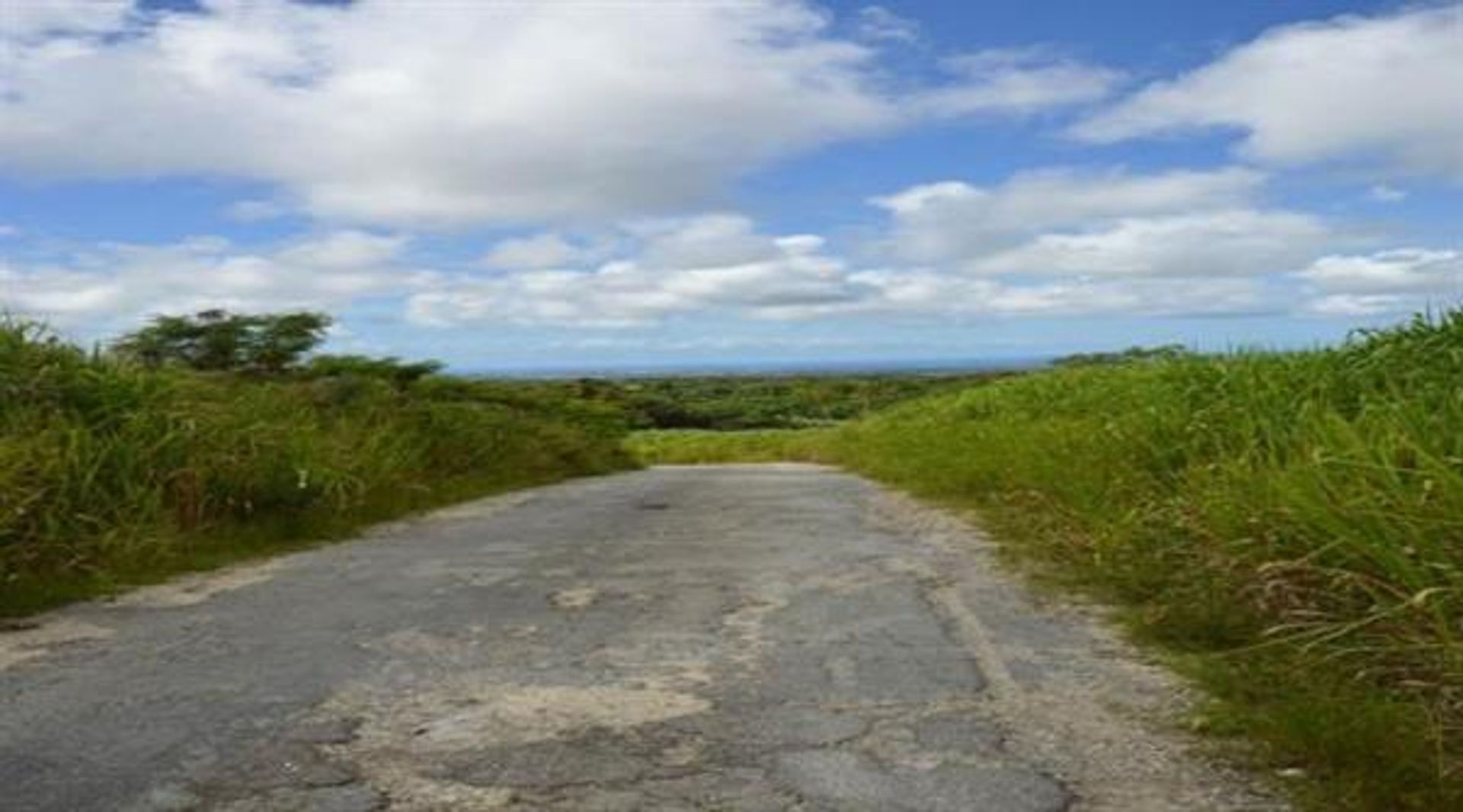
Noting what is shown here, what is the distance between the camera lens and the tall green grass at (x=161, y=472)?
7.79m

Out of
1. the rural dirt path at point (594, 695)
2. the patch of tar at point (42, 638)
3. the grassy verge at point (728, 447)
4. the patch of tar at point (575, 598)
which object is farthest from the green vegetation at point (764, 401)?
the patch of tar at point (42, 638)

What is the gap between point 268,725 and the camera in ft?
14.8

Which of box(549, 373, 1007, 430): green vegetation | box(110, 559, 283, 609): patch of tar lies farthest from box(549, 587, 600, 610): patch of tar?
box(549, 373, 1007, 430): green vegetation

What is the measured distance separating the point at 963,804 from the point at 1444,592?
186cm

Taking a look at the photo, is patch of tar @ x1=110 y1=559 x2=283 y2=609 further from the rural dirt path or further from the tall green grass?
the tall green grass

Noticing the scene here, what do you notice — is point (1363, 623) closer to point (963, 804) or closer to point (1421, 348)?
point (963, 804)

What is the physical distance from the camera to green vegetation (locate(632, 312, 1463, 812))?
4.16m

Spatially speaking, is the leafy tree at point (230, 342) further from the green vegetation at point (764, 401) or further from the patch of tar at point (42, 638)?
the green vegetation at point (764, 401)

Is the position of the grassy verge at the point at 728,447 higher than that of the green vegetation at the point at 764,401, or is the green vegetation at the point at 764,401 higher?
the green vegetation at the point at 764,401

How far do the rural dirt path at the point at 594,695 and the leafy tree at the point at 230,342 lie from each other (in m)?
7.50

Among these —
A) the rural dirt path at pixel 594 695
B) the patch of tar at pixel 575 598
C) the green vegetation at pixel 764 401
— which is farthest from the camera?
the green vegetation at pixel 764 401

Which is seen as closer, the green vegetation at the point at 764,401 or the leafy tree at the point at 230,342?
the leafy tree at the point at 230,342

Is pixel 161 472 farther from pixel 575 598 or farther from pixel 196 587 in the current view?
pixel 575 598

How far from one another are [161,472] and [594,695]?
5548 millimetres
